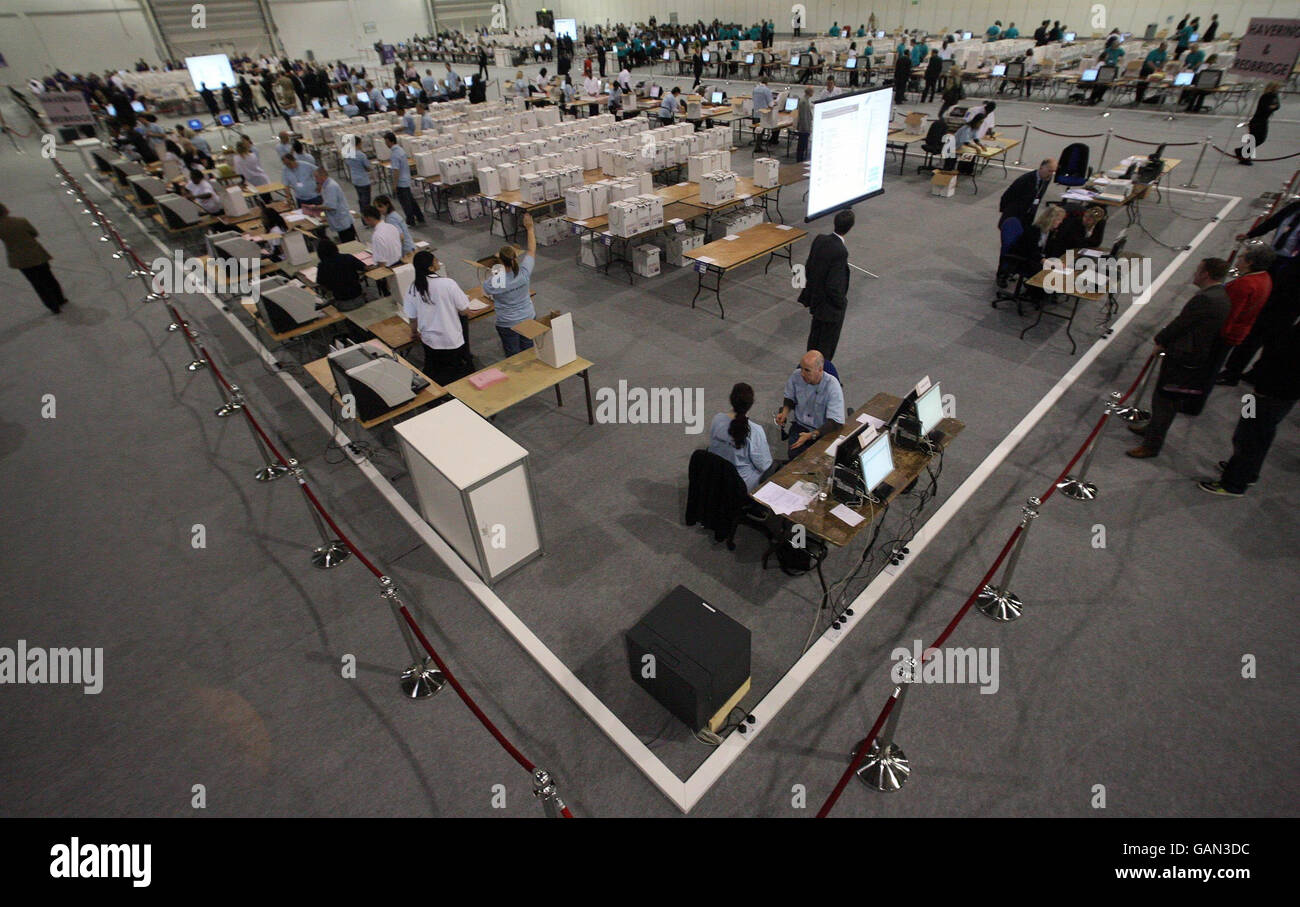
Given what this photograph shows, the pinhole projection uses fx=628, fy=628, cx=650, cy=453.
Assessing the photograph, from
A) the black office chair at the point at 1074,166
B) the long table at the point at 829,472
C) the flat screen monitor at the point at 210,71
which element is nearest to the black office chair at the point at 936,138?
the black office chair at the point at 1074,166

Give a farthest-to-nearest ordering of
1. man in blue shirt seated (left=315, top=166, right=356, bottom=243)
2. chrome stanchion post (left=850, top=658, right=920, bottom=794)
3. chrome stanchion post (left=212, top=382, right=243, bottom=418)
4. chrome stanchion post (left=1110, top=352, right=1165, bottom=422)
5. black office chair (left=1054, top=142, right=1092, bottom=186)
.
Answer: black office chair (left=1054, top=142, right=1092, bottom=186)
man in blue shirt seated (left=315, top=166, right=356, bottom=243)
chrome stanchion post (left=212, top=382, right=243, bottom=418)
chrome stanchion post (left=1110, top=352, right=1165, bottom=422)
chrome stanchion post (left=850, top=658, right=920, bottom=794)

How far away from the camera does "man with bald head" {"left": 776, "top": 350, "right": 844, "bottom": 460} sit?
15.1 ft

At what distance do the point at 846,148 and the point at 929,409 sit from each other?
14.5 ft

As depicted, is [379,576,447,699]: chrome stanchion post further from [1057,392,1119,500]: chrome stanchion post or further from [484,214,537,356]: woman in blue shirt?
[1057,392,1119,500]: chrome stanchion post

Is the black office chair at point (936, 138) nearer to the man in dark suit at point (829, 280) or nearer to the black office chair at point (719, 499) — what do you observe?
the man in dark suit at point (829, 280)

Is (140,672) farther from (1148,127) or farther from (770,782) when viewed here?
(1148,127)

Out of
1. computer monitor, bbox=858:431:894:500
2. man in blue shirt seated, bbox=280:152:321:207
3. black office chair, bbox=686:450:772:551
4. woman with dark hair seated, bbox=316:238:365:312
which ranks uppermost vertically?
man in blue shirt seated, bbox=280:152:321:207

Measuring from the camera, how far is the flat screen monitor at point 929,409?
4246mm

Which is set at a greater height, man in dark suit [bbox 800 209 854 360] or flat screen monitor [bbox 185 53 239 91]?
flat screen monitor [bbox 185 53 239 91]

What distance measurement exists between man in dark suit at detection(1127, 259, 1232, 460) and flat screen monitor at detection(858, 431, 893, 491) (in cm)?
273

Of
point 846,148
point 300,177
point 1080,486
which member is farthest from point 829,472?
point 300,177

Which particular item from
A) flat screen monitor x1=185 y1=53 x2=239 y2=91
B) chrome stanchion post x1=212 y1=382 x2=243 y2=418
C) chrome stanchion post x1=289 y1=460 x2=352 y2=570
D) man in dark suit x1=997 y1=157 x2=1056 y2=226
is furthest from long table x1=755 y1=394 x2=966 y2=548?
flat screen monitor x1=185 y1=53 x2=239 y2=91

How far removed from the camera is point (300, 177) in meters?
10.0
